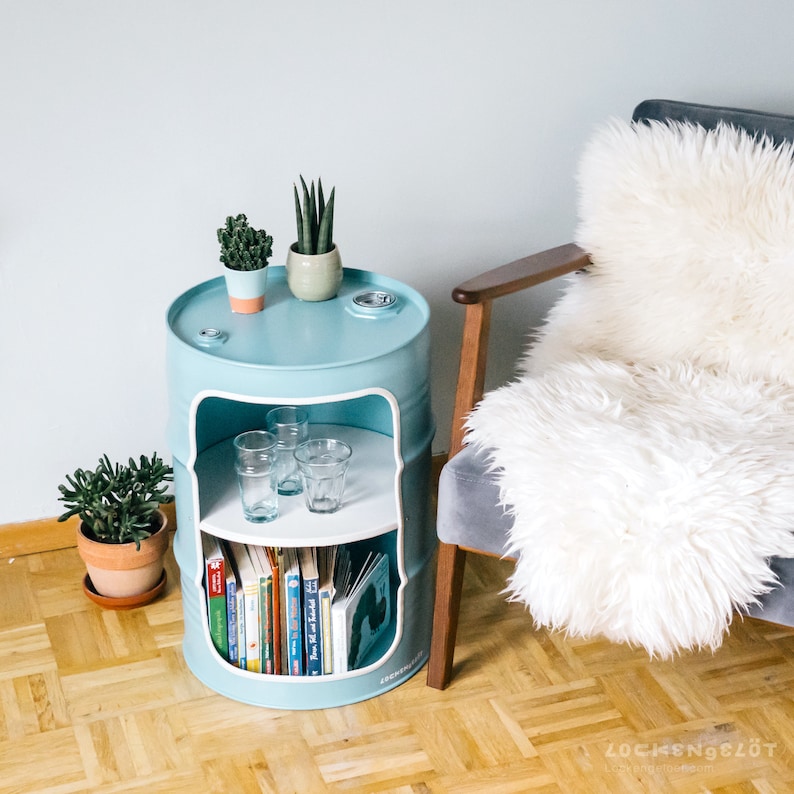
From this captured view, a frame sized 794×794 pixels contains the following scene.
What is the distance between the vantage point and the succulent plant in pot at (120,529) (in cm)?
178

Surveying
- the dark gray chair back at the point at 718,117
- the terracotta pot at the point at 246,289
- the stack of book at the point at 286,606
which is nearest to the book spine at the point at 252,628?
the stack of book at the point at 286,606

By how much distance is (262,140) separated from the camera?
5.98ft

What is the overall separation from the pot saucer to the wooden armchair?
0.55 meters

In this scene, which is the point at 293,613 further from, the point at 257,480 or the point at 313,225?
the point at 313,225

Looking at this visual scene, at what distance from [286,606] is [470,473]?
39cm

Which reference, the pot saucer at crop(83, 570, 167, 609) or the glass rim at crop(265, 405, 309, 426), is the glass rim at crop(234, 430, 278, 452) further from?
the pot saucer at crop(83, 570, 167, 609)

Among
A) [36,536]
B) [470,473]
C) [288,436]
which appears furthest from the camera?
[36,536]

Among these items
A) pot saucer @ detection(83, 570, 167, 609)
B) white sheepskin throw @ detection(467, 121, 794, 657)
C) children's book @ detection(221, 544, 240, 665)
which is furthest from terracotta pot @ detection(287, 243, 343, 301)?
pot saucer @ detection(83, 570, 167, 609)

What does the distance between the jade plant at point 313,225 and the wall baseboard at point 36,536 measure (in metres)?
0.72

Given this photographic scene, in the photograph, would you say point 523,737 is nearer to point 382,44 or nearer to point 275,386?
point 275,386

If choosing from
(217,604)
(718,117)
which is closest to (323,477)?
(217,604)

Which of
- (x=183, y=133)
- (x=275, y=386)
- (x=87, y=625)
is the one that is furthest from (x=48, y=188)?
(x=87, y=625)

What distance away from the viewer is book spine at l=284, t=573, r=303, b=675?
1.58 m

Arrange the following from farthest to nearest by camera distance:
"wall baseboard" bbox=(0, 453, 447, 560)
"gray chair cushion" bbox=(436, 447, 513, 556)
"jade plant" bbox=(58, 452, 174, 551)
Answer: "wall baseboard" bbox=(0, 453, 447, 560)
"jade plant" bbox=(58, 452, 174, 551)
"gray chair cushion" bbox=(436, 447, 513, 556)
